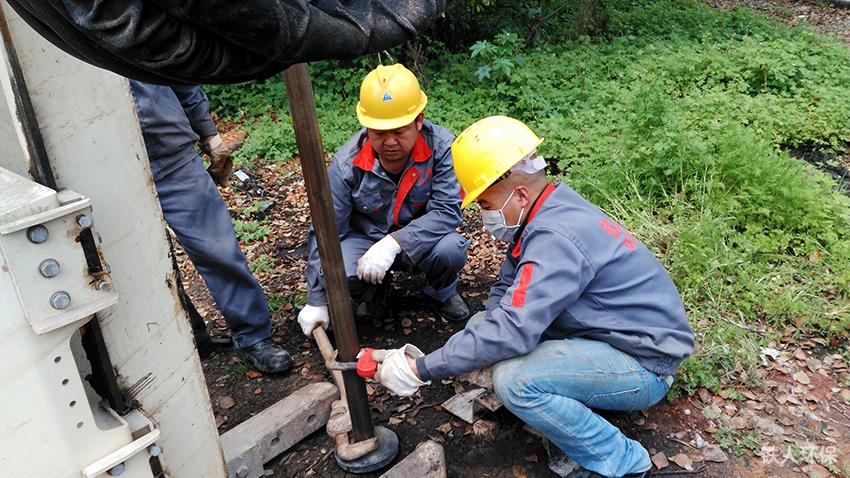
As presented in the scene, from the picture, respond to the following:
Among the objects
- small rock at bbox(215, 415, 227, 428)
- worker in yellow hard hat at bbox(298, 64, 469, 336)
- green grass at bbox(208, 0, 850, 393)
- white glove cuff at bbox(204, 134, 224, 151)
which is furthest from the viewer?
green grass at bbox(208, 0, 850, 393)

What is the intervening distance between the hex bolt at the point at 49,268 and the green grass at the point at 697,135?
2804 mm

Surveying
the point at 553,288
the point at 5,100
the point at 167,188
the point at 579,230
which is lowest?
the point at 553,288

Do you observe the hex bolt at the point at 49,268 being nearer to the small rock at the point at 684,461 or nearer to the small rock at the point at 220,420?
the small rock at the point at 220,420

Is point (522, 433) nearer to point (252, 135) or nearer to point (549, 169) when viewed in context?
point (549, 169)

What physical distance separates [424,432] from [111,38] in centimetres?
255

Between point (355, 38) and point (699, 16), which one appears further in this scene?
point (699, 16)

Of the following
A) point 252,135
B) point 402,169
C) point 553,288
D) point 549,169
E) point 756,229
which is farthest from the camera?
point 252,135

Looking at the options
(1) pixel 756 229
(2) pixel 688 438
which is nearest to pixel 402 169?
(2) pixel 688 438

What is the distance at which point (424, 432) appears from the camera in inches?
123

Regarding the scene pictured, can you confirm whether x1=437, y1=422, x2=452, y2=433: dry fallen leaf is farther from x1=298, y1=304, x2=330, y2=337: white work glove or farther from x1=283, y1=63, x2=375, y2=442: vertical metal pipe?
x1=298, y1=304, x2=330, y2=337: white work glove

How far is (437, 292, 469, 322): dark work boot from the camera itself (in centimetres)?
390

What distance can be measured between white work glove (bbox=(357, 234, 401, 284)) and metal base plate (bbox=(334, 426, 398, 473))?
86cm

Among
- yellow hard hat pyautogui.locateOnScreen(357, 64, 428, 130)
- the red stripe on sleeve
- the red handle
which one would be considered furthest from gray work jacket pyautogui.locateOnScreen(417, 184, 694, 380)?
yellow hard hat pyautogui.locateOnScreen(357, 64, 428, 130)

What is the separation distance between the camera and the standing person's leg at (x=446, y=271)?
3678 millimetres
